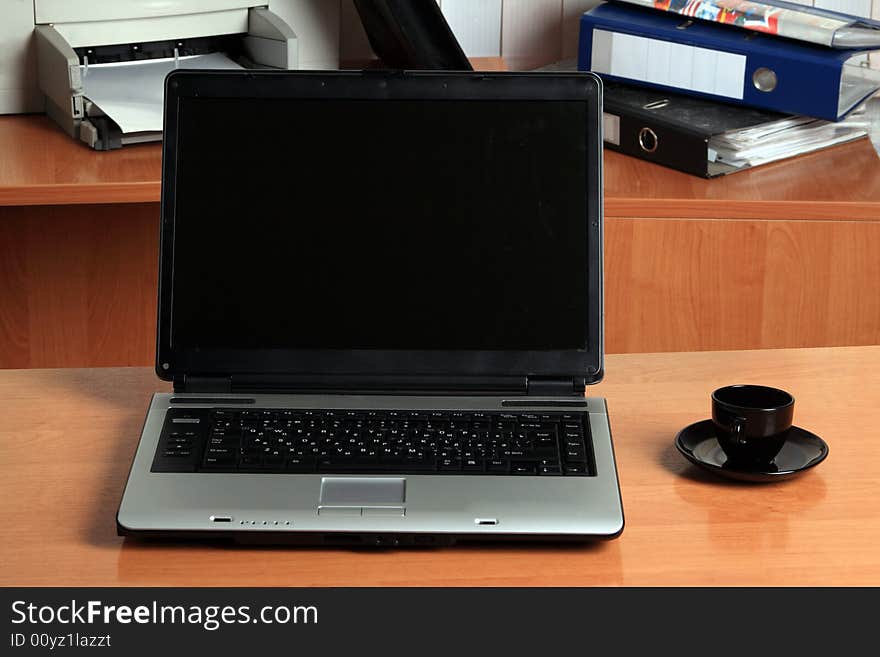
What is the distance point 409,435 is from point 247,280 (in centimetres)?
20

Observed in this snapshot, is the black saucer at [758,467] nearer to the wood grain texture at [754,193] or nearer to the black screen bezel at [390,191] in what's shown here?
the black screen bezel at [390,191]

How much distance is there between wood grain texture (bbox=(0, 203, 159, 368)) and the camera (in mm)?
1832

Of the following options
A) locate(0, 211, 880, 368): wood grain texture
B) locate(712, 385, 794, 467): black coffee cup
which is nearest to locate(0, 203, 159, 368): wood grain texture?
locate(0, 211, 880, 368): wood grain texture

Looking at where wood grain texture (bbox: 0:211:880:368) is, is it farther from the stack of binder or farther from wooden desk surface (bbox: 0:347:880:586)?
wooden desk surface (bbox: 0:347:880:586)

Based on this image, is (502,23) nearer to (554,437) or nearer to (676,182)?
(676,182)

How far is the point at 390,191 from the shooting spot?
39.5 inches

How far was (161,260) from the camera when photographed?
0.99m

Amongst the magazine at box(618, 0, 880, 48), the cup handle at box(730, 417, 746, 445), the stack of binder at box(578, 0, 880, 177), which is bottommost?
the cup handle at box(730, 417, 746, 445)

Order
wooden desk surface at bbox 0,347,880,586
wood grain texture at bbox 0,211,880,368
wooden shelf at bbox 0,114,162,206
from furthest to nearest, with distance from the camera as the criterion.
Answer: wood grain texture at bbox 0,211,880,368 → wooden shelf at bbox 0,114,162,206 → wooden desk surface at bbox 0,347,880,586

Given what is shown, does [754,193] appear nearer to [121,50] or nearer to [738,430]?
[738,430]

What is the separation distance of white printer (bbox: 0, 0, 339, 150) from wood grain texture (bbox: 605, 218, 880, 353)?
0.61m

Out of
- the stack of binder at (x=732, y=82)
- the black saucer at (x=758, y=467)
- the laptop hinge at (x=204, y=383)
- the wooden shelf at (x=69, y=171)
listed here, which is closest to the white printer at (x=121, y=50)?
the wooden shelf at (x=69, y=171)

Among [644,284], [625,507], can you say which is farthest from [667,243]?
[625,507]
